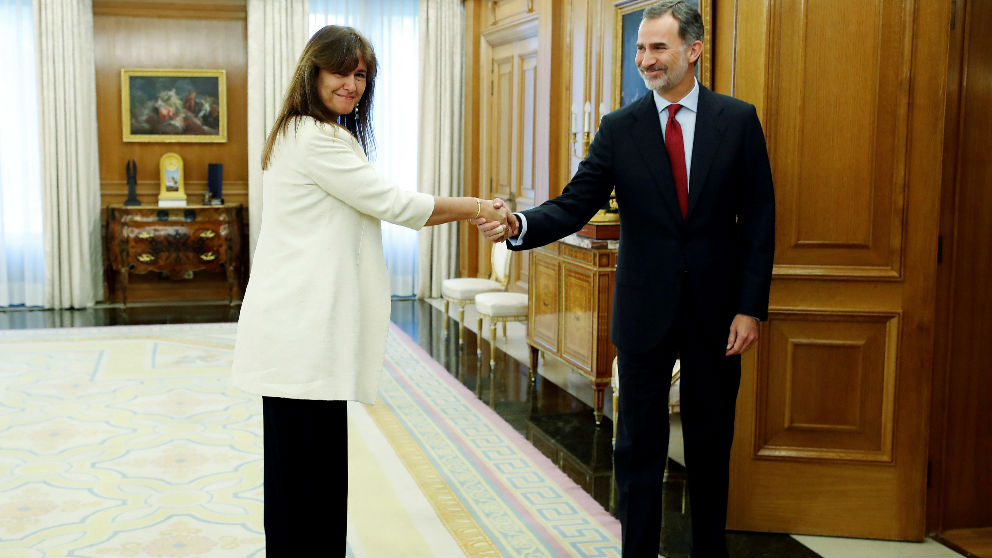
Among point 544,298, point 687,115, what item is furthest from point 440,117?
point 687,115

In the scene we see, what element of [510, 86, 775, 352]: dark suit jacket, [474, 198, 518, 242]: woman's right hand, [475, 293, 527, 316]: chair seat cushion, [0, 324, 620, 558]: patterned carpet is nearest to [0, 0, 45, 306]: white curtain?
[0, 324, 620, 558]: patterned carpet

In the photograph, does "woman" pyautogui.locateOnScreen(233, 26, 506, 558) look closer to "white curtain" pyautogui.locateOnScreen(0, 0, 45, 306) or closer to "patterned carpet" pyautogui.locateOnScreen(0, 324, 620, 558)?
"patterned carpet" pyautogui.locateOnScreen(0, 324, 620, 558)

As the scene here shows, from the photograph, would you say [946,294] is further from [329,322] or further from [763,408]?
[329,322]

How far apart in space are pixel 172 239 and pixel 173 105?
1.32m

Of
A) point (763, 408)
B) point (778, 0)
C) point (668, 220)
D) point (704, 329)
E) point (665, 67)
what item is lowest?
point (763, 408)

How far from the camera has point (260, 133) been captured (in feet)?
30.5

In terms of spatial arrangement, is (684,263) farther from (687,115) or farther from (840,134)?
(840,134)

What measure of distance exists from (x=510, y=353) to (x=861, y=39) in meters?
4.14

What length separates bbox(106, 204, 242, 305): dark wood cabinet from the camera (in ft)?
29.4

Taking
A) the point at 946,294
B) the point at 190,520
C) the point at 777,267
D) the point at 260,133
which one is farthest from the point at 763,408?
the point at 260,133

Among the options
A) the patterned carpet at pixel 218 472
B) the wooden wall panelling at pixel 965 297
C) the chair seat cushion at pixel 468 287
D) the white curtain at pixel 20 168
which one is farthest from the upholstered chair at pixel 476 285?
the white curtain at pixel 20 168

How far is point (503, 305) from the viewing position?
6.50 m

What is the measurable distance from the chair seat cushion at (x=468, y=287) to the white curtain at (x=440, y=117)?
224 centimetres

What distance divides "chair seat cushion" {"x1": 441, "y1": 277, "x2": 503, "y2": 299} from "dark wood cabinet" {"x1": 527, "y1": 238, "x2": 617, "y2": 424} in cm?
113
